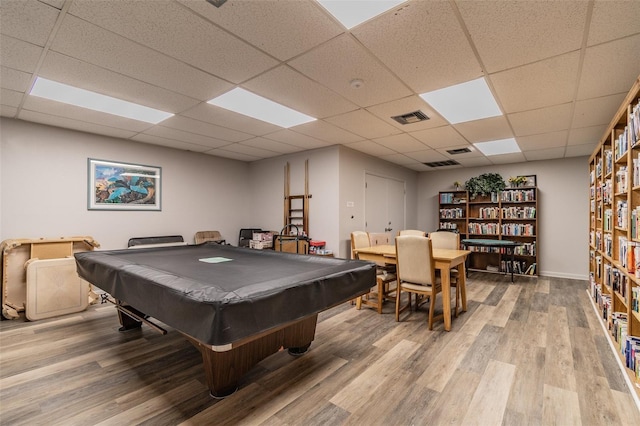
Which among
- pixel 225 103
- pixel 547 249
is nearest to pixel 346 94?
pixel 225 103

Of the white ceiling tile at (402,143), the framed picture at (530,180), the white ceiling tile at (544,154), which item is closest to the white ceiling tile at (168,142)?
the white ceiling tile at (402,143)

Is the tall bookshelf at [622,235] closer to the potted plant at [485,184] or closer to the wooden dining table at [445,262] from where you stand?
the wooden dining table at [445,262]

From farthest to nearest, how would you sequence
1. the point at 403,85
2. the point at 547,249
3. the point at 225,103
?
the point at 547,249 < the point at 225,103 < the point at 403,85

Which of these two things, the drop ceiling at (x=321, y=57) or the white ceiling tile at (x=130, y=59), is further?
the white ceiling tile at (x=130, y=59)

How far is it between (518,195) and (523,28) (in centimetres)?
542

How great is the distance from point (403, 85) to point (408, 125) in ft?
4.22

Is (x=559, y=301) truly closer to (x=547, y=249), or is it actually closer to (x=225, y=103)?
(x=547, y=249)

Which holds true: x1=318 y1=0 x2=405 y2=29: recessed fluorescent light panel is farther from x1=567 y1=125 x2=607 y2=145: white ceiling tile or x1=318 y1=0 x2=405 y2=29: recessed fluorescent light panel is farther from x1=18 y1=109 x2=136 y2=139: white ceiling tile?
x1=567 y1=125 x2=607 y2=145: white ceiling tile

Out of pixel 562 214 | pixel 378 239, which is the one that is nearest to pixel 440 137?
pixel 378 239

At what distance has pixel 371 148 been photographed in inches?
213

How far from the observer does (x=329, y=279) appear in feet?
6.09

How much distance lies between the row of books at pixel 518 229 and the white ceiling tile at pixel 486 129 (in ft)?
8.94

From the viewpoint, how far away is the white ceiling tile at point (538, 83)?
7.89 feet

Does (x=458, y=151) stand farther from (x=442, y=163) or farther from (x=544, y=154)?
(x=544, y=154)
